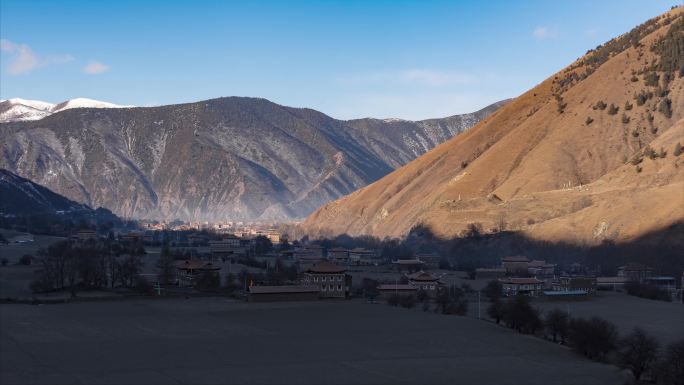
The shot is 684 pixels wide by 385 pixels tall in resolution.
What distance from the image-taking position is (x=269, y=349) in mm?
44875

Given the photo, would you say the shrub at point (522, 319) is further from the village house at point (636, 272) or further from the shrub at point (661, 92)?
the shrub at point (661, 92)

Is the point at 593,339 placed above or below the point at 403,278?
below

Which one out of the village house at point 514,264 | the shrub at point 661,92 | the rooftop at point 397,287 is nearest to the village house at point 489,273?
the village house at point 514,264

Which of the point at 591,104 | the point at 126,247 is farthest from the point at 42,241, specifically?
the point at 591,104

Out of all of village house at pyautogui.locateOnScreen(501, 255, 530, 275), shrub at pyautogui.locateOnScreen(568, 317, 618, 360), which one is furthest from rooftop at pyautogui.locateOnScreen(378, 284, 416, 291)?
→ shrub at pyautogui.locateOnScreen(568, 317, 618, 360)

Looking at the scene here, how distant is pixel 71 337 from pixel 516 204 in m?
A: 79.7

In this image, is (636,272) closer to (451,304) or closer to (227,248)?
(451,304)

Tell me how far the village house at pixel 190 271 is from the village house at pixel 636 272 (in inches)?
1419

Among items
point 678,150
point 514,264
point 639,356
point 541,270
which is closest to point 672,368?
point 639,356

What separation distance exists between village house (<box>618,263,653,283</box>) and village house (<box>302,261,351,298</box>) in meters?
28.0

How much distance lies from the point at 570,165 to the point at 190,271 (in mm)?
69249

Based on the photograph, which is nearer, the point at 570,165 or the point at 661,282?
the point at 661,282

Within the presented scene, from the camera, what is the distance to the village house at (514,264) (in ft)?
317

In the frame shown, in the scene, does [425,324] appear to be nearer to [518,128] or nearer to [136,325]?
[136,325]
